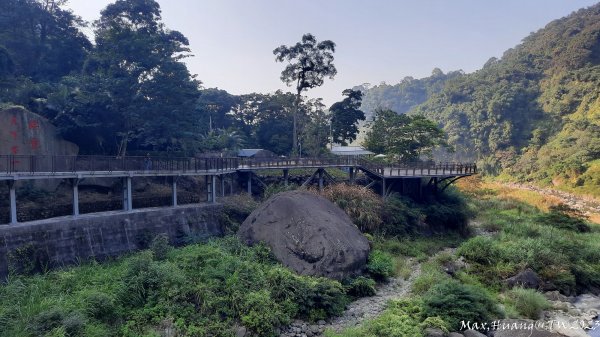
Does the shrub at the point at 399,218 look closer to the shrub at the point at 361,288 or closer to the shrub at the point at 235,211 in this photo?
the shrub at the point at 361,288

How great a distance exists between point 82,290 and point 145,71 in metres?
20.9

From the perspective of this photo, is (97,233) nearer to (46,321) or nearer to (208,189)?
(46,321)

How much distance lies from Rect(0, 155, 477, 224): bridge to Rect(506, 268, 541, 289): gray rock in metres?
15.5

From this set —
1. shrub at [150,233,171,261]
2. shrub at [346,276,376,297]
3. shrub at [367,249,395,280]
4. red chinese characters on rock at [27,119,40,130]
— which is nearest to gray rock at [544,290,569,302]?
shrub at [367,249,395,280]

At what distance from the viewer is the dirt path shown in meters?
15.7

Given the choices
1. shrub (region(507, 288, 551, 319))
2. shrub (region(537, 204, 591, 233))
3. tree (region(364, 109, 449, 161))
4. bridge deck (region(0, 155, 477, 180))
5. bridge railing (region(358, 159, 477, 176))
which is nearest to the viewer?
shrub (region(507, 288, 551, 319))

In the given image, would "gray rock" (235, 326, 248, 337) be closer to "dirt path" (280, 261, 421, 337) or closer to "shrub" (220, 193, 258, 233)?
"dirt path" (280, 261, 421, 337)

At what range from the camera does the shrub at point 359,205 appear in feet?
92.3

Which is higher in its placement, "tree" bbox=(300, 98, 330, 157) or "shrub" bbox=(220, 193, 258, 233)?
"tree" bbox=(300, 98, 330, 157)

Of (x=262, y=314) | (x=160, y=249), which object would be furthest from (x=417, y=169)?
(x=262, y=314)

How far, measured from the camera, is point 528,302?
17.9 meters

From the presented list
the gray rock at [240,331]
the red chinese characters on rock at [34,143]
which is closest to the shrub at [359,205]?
the gray rock at [240,331]

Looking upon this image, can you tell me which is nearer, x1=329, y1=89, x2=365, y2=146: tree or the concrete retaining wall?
the concrete retaining wall

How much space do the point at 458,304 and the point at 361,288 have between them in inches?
194
